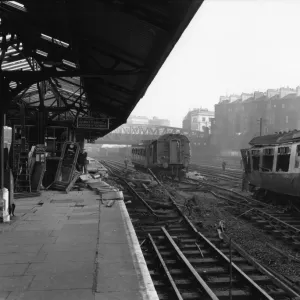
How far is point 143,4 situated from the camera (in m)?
4.64

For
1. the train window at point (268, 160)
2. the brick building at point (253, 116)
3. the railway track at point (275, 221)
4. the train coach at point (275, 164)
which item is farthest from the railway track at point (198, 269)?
the brick building at point (253, 116)

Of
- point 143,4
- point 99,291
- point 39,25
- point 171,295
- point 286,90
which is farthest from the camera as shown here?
point 286,90

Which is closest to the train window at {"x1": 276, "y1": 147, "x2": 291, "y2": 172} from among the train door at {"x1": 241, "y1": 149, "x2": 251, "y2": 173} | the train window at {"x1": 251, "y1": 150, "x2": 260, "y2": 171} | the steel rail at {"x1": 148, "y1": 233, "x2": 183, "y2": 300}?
the train window at {"x1": 251, "y1": 150, "x2": 260, "y2": 171}

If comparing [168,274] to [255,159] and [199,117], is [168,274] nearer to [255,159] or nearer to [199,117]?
[255,159]

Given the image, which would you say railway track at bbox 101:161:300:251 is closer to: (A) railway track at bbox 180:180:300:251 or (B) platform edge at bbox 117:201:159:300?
(A) railway track at bbox 180:180:300:251

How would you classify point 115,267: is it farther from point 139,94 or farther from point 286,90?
point 286,90

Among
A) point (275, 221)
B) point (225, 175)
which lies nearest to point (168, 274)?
point (275, 221)

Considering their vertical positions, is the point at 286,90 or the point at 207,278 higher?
the point at 286,90

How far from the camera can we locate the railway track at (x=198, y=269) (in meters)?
5.47

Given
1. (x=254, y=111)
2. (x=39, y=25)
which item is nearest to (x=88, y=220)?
(x=39, y=25)

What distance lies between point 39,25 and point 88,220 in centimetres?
483

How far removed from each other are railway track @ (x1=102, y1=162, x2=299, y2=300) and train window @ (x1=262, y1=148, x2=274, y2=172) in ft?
17.0

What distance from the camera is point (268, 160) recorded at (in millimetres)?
13461

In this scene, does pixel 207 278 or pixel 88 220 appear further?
pixel 88 220
